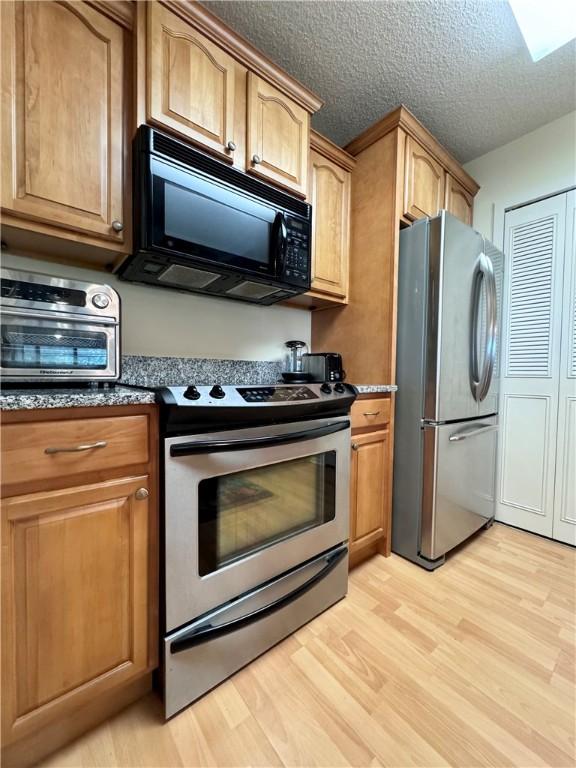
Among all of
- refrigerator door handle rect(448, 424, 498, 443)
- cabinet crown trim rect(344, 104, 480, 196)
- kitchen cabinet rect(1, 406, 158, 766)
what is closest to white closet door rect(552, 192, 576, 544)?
refrigerator door handle rect(448, 424, 498, 443)

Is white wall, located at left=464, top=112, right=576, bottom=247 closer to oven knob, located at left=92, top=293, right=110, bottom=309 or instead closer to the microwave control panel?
the microwave control panel

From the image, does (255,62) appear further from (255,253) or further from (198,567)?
(198,567)

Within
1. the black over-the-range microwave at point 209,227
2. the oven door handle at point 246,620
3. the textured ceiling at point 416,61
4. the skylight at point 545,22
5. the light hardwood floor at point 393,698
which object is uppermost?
the textured ceiling at point 416,61

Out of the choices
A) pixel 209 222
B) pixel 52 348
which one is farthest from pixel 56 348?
pixel 209 222

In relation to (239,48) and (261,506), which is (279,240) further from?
(261,506)

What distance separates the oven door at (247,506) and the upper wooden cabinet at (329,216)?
88 centimetres

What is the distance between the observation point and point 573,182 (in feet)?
6.22

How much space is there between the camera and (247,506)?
110cm

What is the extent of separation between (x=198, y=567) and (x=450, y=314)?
1616 mm

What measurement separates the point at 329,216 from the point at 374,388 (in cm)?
105

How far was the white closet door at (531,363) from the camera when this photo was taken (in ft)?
6.43

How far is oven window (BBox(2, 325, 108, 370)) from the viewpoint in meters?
0.92

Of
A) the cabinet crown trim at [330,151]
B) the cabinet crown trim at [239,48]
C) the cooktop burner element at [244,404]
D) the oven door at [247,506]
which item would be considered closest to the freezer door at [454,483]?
the oven door at [247,506]

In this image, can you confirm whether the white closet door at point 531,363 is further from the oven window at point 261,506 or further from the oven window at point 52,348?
the oven window at point 52,348
